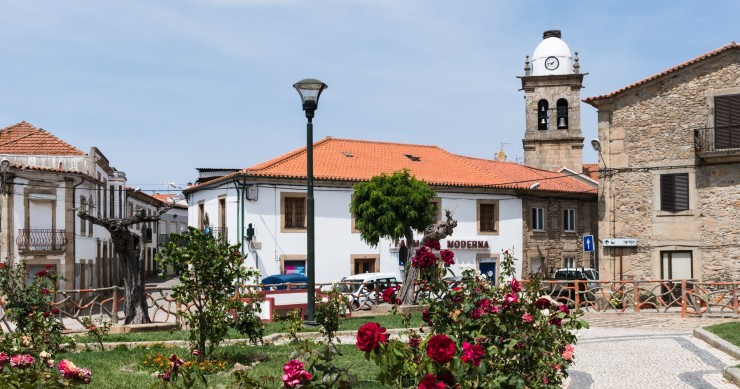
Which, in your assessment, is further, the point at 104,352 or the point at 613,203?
the point at 613,203

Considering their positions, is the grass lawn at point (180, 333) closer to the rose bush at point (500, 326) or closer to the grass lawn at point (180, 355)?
the grass lawn at point (180, 355)

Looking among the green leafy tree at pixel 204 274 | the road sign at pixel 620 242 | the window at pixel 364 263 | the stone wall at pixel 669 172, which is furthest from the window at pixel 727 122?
the green leafy tree at pixel 204 274

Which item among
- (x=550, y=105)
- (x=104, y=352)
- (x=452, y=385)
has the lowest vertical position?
(x=104, y=352)

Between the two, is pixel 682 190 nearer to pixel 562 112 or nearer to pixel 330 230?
pixel 330 230

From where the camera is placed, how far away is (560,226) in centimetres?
3569

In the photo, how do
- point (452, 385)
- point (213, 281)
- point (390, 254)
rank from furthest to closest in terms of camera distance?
point (390, 254)
point (213, 281)
point (452, 385)

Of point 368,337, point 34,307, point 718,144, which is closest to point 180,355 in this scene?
point 34,307

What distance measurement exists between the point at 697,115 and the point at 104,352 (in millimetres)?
19280

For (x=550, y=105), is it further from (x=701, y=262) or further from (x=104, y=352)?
(x=104, y=352)

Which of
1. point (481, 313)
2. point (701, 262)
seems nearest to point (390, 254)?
point (701, 262)

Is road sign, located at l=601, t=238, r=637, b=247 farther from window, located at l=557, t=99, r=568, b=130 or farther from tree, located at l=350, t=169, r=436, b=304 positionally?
window, located at l=557, t=99, r=568, b=130

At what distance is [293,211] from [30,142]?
33.0ft

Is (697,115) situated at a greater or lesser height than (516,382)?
greater

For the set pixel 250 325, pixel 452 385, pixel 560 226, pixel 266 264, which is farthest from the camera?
pixel 560 226
